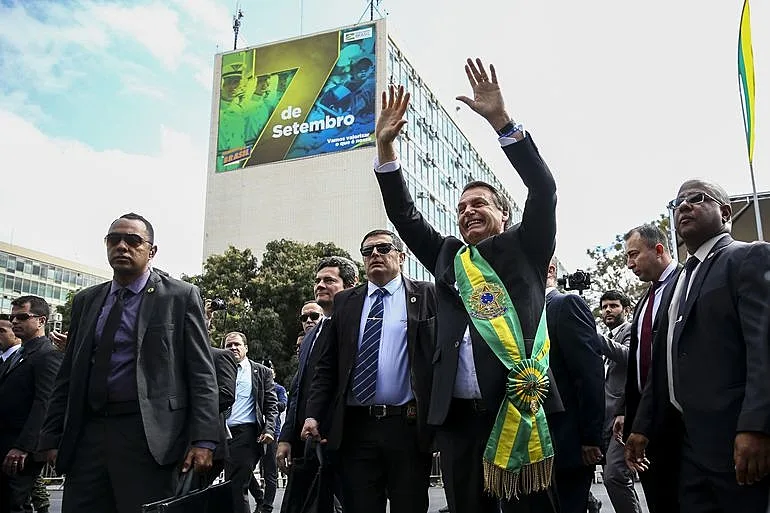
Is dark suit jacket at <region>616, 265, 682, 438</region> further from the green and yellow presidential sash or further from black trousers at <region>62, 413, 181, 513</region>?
black trousers at <region>62, 413, 181, 513</region>

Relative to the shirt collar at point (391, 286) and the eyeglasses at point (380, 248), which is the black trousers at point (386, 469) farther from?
the eyeglasses at point (380, 248)

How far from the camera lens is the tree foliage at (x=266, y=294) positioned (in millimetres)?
27547

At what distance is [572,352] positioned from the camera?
4.57m

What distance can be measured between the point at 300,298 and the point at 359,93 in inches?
761

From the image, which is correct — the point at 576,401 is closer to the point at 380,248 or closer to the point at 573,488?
the point at 573,488

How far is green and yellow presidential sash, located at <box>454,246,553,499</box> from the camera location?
3049mm

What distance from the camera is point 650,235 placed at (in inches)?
210

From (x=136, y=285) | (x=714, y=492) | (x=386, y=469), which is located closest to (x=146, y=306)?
(x=136, y=285)

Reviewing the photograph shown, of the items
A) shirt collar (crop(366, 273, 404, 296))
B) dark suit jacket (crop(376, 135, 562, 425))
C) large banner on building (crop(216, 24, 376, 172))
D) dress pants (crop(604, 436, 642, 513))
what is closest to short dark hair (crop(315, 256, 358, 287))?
shirt collar (crop(366, 273, 404, 296))

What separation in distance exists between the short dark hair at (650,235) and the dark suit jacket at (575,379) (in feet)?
3.11

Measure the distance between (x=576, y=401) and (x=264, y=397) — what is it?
5236 mm

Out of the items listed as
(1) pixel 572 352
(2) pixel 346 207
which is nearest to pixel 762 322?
(1) pixel 572 352

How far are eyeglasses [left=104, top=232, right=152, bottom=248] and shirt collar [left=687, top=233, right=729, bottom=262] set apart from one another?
3250 millimetres

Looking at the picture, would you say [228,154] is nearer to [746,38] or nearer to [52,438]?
[746,38]
